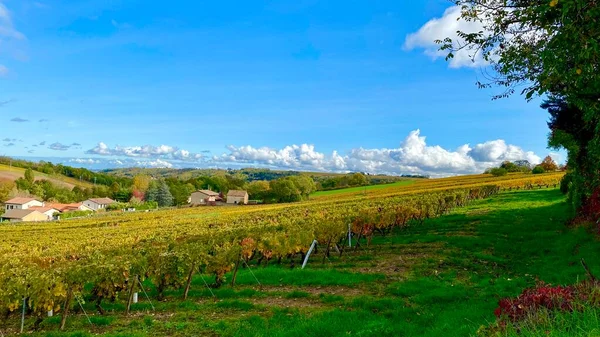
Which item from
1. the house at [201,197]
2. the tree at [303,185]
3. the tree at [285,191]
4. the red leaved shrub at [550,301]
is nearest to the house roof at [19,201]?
the house at [201,197]

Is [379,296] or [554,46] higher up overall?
[554,46]

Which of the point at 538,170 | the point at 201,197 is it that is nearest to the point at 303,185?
the point at 201,197

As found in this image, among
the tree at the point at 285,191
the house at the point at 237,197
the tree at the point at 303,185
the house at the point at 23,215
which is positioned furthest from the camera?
the house at the point at 237,197

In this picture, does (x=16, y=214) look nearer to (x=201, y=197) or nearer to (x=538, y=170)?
(x=201, y=197)

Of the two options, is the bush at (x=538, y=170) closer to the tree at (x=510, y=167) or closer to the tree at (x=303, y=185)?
the tree at (x=510, y=167)

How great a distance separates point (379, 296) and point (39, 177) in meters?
196

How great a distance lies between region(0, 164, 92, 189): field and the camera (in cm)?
15025

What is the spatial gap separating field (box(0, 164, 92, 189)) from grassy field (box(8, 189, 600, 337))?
6608 inches

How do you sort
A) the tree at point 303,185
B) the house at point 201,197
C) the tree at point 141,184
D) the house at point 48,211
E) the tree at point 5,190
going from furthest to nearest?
1. the tree at point 141,184
2. the house at point 201,197
3. the tree at point 5,190
4. the tree at point 303,185
5. the house at point 48,211

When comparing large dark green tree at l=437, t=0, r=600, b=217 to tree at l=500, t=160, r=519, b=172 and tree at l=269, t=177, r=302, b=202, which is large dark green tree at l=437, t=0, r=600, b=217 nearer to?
tree at l=269, t=177, r=302, b=202

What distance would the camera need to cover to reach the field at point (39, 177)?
15025 cm

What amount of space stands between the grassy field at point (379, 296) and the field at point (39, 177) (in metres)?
168

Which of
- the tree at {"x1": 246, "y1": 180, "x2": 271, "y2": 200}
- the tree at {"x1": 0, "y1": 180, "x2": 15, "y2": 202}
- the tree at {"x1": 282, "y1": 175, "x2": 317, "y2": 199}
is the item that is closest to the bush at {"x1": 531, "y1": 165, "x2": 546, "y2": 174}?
the tree at {"x1": 282, "y1": 175, "x2": 317, "y2": 199}

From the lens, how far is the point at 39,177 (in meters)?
171
